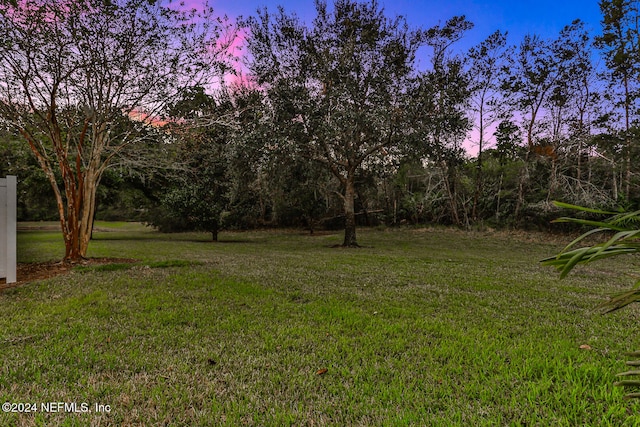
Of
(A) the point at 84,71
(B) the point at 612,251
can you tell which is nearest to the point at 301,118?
(A) the point at 84,71

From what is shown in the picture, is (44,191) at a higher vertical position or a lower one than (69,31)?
lower

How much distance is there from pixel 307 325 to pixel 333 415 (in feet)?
5.10

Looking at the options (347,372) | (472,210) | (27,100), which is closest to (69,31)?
(27,100)

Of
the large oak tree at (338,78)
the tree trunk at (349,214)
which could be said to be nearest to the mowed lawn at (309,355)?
the large oak tree at (338,78)

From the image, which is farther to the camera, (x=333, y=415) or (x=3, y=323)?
(x=3, y=323)

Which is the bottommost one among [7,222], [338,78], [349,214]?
[7,222]

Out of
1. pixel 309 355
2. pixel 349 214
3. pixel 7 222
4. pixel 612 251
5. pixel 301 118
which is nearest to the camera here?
pixel 612 251

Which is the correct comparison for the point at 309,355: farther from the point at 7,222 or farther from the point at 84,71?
the point at 84,71

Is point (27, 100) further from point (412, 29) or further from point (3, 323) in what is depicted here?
point (412, 29)

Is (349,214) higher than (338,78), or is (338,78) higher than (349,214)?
(338,78)

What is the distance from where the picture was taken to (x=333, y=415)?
1915mm

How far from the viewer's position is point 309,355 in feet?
8.87

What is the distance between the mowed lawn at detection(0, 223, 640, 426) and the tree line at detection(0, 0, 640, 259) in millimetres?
4488

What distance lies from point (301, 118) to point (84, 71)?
663 cm
